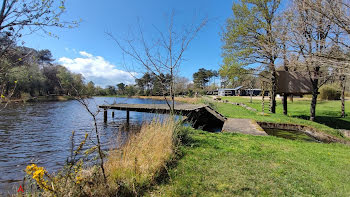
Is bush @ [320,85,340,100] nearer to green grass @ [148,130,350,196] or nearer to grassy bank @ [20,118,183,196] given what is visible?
green grass @ [148,130,350,196]

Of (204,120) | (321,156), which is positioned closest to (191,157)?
(321,156)

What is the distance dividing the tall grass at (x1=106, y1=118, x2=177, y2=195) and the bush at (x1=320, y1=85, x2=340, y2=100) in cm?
3299

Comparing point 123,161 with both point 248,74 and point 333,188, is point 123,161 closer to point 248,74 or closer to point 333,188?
point 333,188

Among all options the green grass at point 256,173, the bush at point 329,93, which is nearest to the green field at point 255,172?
the green grass at point 256,173

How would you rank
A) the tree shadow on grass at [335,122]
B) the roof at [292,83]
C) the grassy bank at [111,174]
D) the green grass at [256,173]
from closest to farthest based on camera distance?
the grassy bank at [111,174]
the green grass at [256,173]
the tree shadow on grass at [335,122]
the roof at [292,83]

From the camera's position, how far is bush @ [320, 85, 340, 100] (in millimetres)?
27500

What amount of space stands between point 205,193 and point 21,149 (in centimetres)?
816

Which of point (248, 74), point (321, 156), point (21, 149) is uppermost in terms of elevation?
point (248, 74)

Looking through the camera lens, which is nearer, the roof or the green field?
the green field

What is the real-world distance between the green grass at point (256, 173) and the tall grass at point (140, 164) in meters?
0.29

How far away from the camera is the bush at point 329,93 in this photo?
27.5m

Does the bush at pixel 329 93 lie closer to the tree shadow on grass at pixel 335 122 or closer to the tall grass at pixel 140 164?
the tree shadow on grass at pixel 335 122

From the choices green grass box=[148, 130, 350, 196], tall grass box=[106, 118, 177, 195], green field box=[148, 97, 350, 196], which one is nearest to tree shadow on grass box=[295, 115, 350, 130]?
green field box=[148, 97, 350, 196]

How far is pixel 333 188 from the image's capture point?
9.83ft
